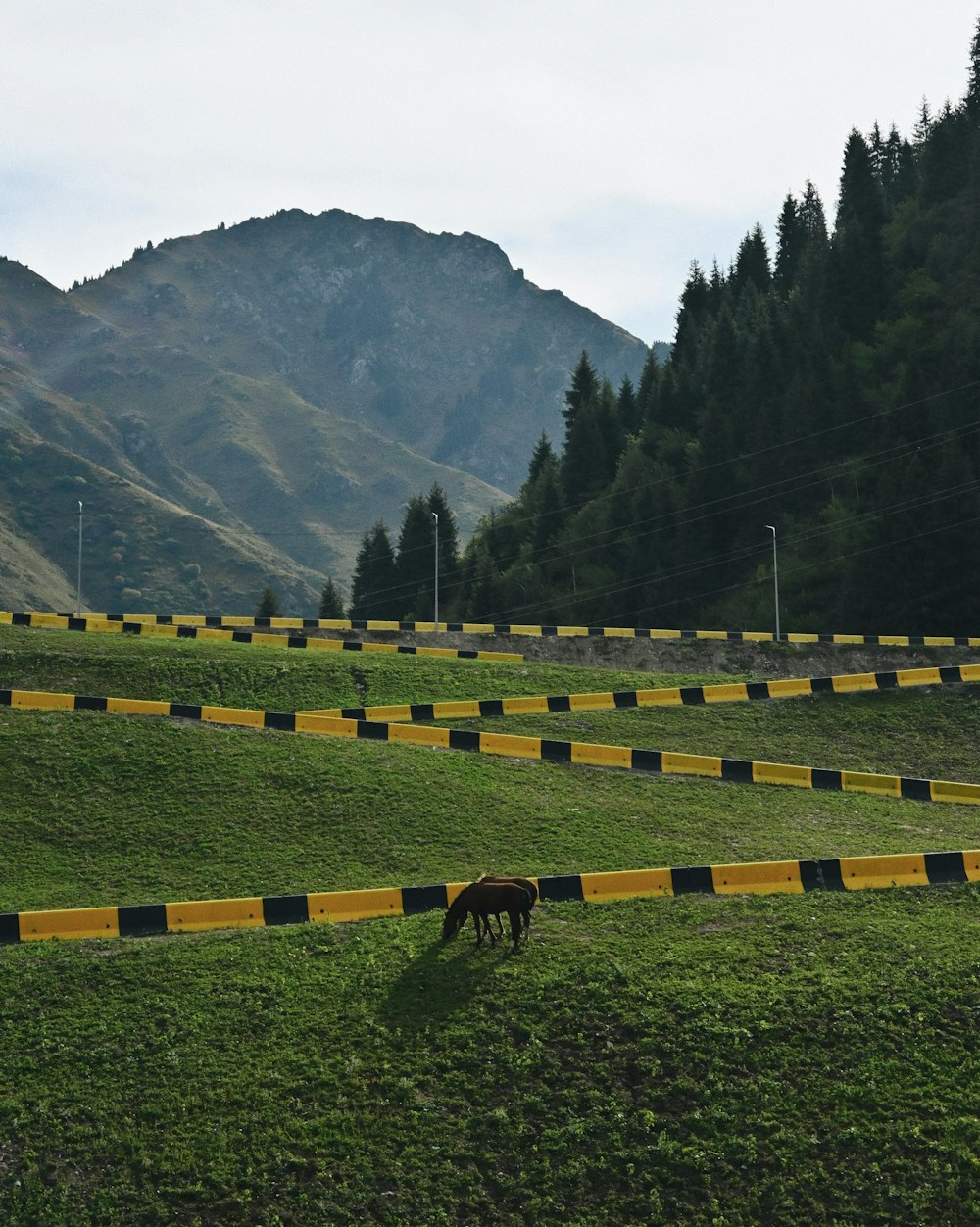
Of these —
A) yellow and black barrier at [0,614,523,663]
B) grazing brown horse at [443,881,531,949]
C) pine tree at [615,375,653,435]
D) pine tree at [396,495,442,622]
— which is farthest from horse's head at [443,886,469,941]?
pine tree at [615,375,653,435]

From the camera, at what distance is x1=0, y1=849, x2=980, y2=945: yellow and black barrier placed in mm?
21562

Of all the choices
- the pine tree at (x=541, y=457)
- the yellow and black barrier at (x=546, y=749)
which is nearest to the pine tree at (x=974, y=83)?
the pine tree at (x=541, y=457)

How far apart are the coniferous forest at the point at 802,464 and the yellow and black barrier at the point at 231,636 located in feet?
126

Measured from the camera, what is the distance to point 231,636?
169 ft

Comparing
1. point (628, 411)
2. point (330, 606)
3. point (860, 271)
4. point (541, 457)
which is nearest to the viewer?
point (860, 271)

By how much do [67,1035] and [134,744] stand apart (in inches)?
571

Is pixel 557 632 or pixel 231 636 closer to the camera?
pixel 231 636

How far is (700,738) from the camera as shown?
37.8 meters

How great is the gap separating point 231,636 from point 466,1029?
35.3 metres

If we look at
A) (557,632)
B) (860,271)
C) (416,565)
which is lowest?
(557,632)

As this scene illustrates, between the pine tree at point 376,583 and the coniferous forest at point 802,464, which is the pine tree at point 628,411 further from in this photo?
the pine tree at point 376,583

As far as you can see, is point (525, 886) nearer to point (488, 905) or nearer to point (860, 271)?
point (488, 905)

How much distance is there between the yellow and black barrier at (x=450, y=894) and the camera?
21562 mm

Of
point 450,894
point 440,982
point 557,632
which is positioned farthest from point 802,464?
point 440,982
